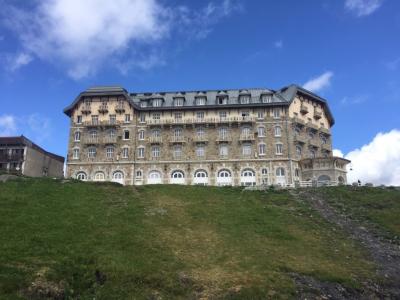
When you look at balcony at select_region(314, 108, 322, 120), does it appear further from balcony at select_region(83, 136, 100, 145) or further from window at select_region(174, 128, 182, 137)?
balcony at select_region(83, 136, 100, 145)

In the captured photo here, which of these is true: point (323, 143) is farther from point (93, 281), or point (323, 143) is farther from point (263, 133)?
point (93, 281)

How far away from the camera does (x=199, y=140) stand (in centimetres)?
7150

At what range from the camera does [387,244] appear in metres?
35.7

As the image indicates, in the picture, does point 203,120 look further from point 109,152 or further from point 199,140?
point 109,152

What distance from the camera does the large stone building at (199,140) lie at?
69812mm

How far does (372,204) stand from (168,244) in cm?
2636

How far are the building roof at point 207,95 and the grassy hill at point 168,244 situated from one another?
26.7 metres

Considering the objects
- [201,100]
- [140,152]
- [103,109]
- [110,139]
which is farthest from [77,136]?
[201,100]

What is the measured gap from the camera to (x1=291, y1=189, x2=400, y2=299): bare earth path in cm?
2561

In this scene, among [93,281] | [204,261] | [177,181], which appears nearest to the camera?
[93,281]

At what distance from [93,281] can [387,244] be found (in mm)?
24010

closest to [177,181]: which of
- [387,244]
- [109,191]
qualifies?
[109,191]

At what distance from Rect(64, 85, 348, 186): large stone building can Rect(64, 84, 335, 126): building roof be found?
174 millimetres

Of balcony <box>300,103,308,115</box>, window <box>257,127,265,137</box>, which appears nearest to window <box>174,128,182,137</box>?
window <box>257,127,265,137</box>
